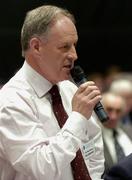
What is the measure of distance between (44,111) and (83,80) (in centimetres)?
22

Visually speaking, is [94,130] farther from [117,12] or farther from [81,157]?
[117,12]

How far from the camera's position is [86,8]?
7.77 m

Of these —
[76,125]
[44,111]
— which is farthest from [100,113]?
[44,111]

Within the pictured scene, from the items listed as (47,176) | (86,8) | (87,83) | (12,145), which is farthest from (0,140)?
(86,8)

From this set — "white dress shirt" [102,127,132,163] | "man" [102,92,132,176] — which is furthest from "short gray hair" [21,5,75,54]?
"white dress shirt" [102,127,132,163]

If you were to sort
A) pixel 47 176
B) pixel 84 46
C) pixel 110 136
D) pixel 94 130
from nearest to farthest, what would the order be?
pixel 47 176 → pixel 94 130 → pixel 110 136 → pixel 84 46

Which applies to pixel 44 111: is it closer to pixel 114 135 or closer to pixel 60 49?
pixel 60 49

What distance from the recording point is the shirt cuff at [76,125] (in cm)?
238

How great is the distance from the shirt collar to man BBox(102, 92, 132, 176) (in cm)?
197

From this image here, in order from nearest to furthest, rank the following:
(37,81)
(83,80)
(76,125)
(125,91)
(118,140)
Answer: (76,125)
(83,80)
(37,81)
(118,140)
(125,91)

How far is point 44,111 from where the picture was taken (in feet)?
8.39

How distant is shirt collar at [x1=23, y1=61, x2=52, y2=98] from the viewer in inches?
103

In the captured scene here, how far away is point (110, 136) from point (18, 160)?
103 inches

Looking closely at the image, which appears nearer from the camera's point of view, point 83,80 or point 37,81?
point 83,80
